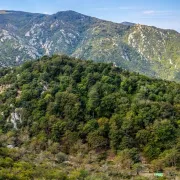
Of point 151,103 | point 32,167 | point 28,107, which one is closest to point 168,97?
point 151,103

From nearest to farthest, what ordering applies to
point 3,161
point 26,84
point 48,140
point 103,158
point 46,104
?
point 3,161, point 103,158, point 48,140, point 46,104, point 26,84

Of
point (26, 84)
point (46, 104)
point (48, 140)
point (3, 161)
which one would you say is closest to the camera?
point (3, 161)

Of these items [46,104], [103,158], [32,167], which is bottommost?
[103,158]

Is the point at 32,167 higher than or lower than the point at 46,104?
lower

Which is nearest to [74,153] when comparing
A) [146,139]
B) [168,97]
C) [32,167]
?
[146,139]

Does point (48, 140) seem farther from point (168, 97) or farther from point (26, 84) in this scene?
point (168, 97)

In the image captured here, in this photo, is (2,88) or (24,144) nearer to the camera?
(24,144)

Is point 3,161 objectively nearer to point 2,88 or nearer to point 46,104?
point 46,104
